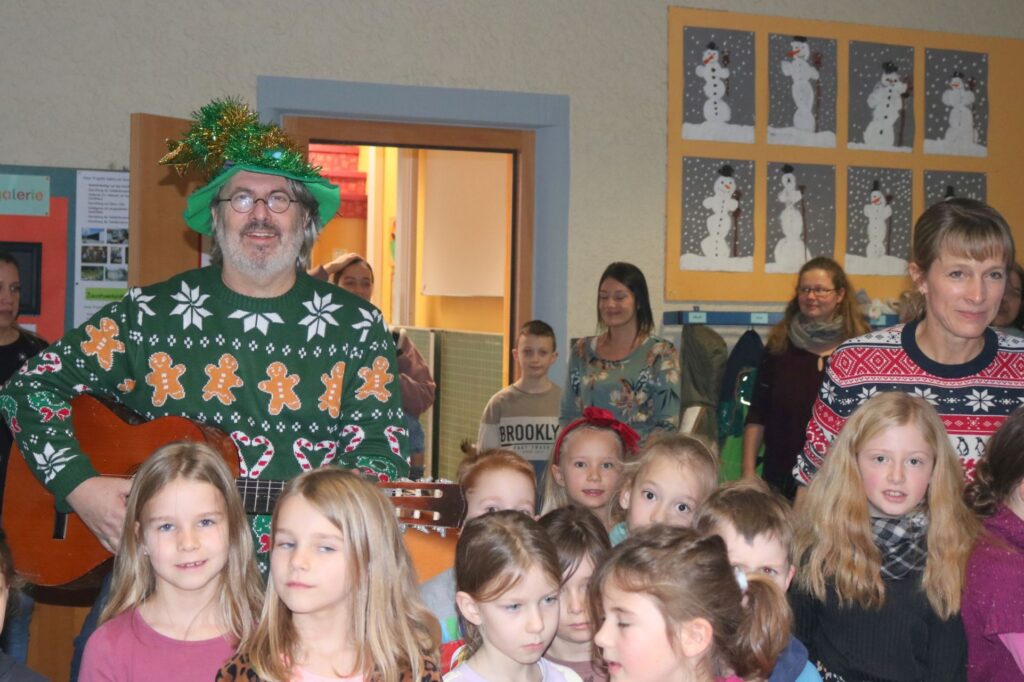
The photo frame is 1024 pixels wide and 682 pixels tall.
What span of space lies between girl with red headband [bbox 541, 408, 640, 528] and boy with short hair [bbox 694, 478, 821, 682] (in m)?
0.82

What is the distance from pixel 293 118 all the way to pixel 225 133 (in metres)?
2.21

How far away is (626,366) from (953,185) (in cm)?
221

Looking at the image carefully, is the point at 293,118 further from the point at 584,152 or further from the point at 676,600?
the point at 676,600

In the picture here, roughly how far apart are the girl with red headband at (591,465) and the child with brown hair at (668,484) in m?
0.33

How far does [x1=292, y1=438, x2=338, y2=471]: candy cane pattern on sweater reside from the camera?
2.72 meters

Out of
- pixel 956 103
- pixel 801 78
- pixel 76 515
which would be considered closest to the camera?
pixel 76 515

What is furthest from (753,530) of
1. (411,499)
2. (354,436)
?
(354,436)

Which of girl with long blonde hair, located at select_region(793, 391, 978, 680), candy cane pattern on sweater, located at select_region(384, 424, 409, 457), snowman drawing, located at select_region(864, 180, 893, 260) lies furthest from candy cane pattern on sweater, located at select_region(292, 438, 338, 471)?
snowman drawing, located at select_region(864, 180, 893, 260)

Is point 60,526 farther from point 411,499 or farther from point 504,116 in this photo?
point 504,116

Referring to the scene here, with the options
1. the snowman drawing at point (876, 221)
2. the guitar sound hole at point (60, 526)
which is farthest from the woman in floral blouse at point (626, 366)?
the guitar sound hole at point (60, 526)

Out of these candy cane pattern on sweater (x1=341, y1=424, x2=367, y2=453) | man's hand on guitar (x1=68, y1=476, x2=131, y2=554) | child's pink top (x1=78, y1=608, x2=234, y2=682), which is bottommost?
child's pink top (x1=78, y1=608, x2=234, y2=682)

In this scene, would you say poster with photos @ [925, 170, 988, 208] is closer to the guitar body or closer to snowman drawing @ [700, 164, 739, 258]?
snowman drawing @ [700, 164, 739, 258]

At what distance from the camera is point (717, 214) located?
5453 millimetres

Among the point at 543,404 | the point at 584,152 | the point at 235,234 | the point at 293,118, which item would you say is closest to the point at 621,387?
the point at 543,404
